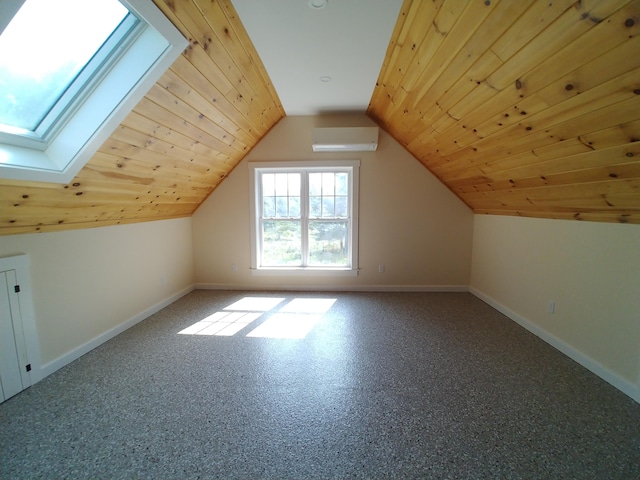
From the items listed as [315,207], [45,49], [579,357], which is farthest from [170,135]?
[579,357]

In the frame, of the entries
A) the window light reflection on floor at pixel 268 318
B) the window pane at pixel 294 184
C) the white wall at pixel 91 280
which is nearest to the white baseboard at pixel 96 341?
the white wall at pixel 91 280

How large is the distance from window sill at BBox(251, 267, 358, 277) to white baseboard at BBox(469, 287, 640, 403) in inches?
79.2

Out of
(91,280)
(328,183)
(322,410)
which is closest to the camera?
(322,410)

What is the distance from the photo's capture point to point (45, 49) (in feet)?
4.46

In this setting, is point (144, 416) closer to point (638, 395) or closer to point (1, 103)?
point (1, 103)

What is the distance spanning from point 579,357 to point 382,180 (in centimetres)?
279

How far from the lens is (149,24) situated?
143 cm

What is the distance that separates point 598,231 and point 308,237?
3.13 m

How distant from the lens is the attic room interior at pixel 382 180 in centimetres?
132

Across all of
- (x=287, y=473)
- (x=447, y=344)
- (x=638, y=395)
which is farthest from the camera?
(x=447, y=344)

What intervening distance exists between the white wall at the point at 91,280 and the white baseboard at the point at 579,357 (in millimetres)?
4292

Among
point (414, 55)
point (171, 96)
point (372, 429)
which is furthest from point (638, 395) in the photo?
point (171, 96)

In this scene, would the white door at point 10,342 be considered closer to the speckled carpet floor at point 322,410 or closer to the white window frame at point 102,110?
the speckled carpet floor at point 322,410

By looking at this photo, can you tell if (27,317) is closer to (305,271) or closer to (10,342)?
(10,342)
